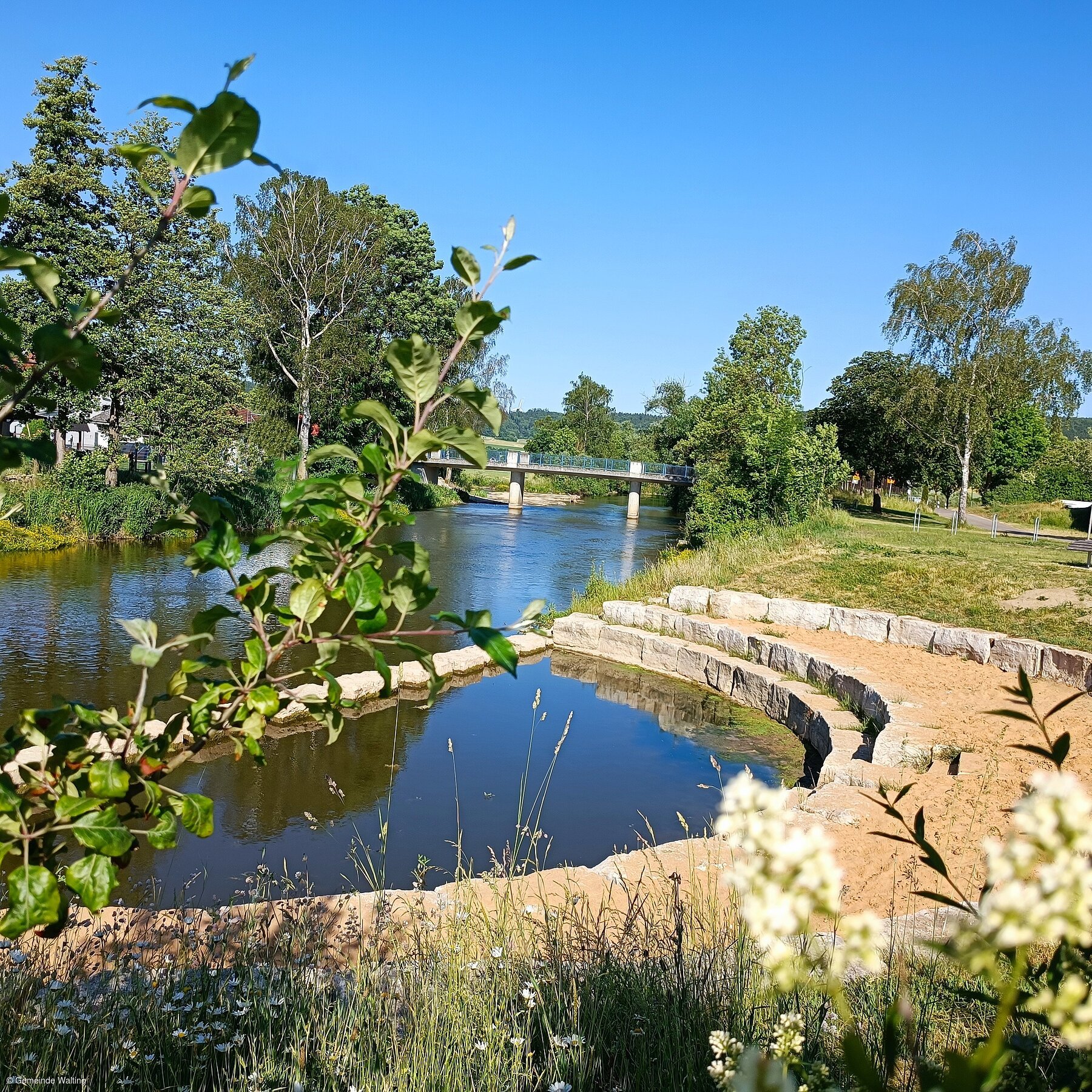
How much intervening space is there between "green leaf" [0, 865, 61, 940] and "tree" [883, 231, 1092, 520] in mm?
25929

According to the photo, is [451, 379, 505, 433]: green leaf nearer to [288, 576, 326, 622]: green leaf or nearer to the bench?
[288, 576, 326, 622]: green leaf

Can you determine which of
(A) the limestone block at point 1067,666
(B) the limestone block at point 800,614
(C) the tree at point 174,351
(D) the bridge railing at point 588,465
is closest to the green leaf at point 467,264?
(A) the limestone block at point 1067,666

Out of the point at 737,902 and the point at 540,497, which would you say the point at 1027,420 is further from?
the point at 737,902

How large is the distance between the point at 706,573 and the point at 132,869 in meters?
9.09

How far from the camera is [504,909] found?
9.77 ft

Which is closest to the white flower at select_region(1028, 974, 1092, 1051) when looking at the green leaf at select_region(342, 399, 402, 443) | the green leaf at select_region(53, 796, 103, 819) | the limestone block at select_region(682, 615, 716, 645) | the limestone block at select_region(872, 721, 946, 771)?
the green leaf at select_region(342, 399, 402, 443)

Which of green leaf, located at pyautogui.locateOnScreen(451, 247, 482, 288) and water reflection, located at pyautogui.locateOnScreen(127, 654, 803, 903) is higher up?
green leaf, located at pyautogui.locateOnScreen(451, 247, 482, 288)

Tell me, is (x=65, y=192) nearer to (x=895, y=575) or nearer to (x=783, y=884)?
(x=895, y=575)

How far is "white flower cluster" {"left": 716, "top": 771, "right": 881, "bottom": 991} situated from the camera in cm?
70

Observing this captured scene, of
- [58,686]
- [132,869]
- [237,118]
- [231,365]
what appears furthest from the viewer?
[231,365]

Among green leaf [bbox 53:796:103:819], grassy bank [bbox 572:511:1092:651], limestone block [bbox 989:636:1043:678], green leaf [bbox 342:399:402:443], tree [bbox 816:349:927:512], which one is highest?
tree [bbox 816:349:927:512]

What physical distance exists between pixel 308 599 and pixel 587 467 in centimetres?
4067

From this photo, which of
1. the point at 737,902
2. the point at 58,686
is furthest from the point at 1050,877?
the point at 58,686

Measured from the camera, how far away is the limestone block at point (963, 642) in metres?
8.66
